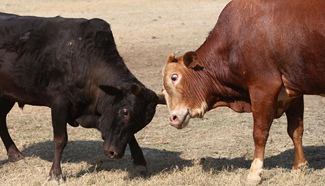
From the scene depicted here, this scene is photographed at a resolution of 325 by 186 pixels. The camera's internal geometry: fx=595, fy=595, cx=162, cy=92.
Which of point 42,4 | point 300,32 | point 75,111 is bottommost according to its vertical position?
point 42,4

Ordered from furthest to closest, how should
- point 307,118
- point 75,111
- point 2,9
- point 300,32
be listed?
point 2,9 < point 307,118 < point 75,111 < point 300,32

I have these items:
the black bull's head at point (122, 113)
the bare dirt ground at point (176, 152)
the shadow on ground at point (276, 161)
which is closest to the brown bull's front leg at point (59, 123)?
the bare dirt ground at point (176, 152)

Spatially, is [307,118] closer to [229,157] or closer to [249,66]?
[229,157]

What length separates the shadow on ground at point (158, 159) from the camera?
723 centimetres

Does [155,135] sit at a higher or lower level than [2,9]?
higher

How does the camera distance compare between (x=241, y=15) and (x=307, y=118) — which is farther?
(x=307, y=118)

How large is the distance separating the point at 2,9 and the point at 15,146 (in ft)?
72.4

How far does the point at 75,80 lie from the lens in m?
6.90

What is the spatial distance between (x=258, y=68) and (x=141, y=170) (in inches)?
74.8

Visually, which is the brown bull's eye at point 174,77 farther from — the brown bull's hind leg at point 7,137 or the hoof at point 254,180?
the brown bull's hind leg at point 7,137

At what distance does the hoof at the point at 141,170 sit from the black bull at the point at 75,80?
8 cm

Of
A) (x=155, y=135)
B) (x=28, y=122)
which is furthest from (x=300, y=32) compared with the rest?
(x=28, y=122)

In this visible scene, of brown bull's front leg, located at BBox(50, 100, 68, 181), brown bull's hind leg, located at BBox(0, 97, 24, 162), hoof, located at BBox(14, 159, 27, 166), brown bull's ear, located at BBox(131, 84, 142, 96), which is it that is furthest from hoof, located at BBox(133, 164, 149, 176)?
brown bull's hind leg, located at BBox(0, 97, 24, 162)

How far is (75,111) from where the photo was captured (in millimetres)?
7070
